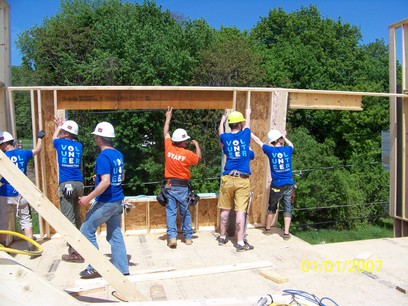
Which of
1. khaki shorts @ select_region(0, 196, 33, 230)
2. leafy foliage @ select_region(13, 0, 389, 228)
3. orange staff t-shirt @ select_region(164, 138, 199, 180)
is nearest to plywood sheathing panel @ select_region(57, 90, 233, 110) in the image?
orange staff t-shirt @ select_region(164, 138, 199, 180)

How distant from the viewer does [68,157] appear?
546cm

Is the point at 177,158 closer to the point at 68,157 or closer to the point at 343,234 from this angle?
the point at 68,157

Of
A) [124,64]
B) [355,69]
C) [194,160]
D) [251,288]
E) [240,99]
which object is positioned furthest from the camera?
[355,69]

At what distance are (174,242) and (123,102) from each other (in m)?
2.25

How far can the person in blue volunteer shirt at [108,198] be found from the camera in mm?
4441

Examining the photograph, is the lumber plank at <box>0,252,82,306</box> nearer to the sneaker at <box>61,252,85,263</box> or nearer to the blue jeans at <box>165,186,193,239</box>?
the sneaker at <box>61,252,85,263</box>

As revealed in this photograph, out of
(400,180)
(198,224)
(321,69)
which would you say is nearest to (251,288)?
(198,224)

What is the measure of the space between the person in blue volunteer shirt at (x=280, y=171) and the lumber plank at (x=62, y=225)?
321 cm

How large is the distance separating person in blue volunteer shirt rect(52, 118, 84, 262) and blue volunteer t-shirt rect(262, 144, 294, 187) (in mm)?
2767

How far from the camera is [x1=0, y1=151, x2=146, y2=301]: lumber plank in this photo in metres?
3.39

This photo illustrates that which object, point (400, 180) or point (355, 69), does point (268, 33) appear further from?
point (400, 180)

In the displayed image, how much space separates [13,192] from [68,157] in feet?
2.84

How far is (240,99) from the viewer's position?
6.72 metres

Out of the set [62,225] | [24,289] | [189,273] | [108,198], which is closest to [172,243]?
[189,273]
